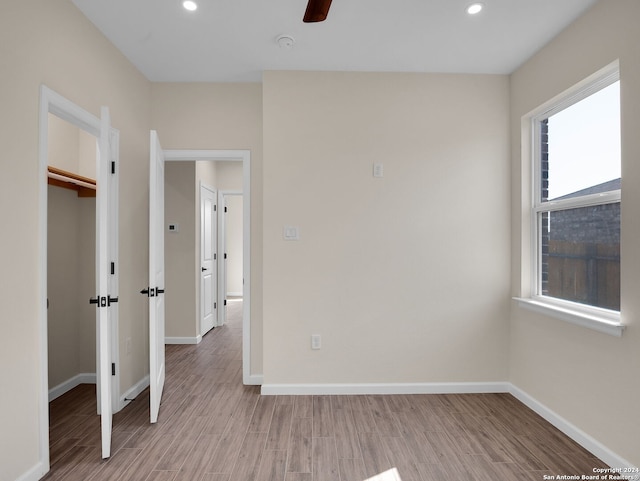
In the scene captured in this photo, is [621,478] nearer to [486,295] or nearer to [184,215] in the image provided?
[486,295]

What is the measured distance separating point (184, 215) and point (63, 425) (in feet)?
8.86

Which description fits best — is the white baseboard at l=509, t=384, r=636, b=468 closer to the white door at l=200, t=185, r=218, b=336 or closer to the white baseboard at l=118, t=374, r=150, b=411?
the white baseboard at l=118, t=374, r=150, b=411

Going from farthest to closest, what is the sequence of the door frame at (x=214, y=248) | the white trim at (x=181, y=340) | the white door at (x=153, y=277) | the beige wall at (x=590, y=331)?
the door frame at (x=214, y=248) → the white trim at (x=181, y=340) → the white door at (x=153, y=277) → the beige wall at (x=590, y=331)

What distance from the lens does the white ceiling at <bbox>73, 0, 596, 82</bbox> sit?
2.25m

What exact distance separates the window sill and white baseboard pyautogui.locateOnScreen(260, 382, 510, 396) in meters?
0.79

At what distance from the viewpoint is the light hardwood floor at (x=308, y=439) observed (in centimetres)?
201

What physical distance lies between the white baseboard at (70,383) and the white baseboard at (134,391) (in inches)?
19.8

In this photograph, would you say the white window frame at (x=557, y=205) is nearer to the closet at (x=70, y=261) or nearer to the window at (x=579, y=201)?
the window at (x=579, y=201)

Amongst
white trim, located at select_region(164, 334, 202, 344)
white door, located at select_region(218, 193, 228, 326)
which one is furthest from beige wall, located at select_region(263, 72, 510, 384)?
white door, located at select_region(218, 193, 228, 326)

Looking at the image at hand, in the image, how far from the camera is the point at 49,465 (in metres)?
2.02

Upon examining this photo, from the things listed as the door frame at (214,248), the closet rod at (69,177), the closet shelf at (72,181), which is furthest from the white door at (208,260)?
the closet rod at (69,177)

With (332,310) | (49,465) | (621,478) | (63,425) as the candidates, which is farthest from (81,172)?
(621,478)

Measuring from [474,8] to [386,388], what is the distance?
113 inches

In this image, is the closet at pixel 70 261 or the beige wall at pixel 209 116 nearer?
the closet at pixel 70 261
